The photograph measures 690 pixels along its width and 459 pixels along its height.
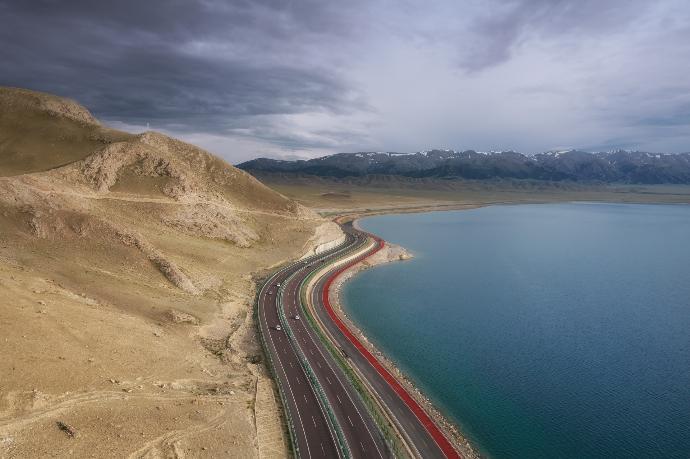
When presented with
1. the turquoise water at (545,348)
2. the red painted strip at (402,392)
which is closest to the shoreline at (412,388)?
the red painted strip at (402,392)

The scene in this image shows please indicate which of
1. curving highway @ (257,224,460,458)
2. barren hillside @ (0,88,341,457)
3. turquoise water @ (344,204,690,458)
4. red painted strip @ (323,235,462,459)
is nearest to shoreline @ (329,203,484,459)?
red painted strip @ (323,235,462,459)

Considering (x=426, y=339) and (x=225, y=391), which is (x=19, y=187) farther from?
(x=426, y=339)

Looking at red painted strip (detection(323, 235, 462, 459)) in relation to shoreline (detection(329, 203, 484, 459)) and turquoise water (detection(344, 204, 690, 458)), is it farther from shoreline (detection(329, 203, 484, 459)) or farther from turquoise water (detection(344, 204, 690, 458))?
turquoise water (detection(344, 204, 690, 458))

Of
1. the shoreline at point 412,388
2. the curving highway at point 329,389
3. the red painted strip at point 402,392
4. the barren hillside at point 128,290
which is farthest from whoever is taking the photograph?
the shoreline at point 412,388

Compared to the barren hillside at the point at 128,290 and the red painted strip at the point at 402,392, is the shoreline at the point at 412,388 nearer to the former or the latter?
the red painted strip at the point at 402,392

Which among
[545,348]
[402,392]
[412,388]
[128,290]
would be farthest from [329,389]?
[545,348]

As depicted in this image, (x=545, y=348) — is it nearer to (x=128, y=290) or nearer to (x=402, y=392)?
(x=402, y=392)
